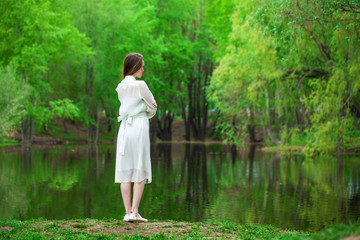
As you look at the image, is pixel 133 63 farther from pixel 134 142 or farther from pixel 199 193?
pixel 199 193

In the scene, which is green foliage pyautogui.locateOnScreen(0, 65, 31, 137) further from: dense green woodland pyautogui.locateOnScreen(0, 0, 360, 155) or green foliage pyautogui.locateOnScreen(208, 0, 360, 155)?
green foliage pyautogui.locateOnScreen(208, 0, 360, 155)

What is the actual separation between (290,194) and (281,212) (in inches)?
105

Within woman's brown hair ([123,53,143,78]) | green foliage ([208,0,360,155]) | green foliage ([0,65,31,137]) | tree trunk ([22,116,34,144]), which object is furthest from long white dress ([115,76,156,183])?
tree trunk ([22,116,34,144])

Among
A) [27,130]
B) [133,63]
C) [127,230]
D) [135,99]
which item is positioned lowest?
[127,230]

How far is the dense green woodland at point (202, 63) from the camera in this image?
16.5 metres

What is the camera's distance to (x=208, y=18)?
1687 inches

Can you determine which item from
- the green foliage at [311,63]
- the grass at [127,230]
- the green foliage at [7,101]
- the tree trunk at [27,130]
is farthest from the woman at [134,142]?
the tree trunk at [27,130]

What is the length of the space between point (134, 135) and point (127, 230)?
4.02 feet

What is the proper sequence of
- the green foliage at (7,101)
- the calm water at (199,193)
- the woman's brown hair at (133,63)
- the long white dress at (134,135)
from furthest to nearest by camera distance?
the green foliage at (7,101) → the calm water at (199,193) → the woman's brown hair at (133,63) → the long white dress at (134,135)

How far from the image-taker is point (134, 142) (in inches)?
265

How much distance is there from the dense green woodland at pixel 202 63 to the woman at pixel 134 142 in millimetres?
7603

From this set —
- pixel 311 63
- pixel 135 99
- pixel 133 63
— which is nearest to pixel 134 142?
pixel 135 99

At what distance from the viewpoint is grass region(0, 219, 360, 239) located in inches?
238

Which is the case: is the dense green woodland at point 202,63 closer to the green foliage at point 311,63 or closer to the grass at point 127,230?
the green foliage at point 311,63
